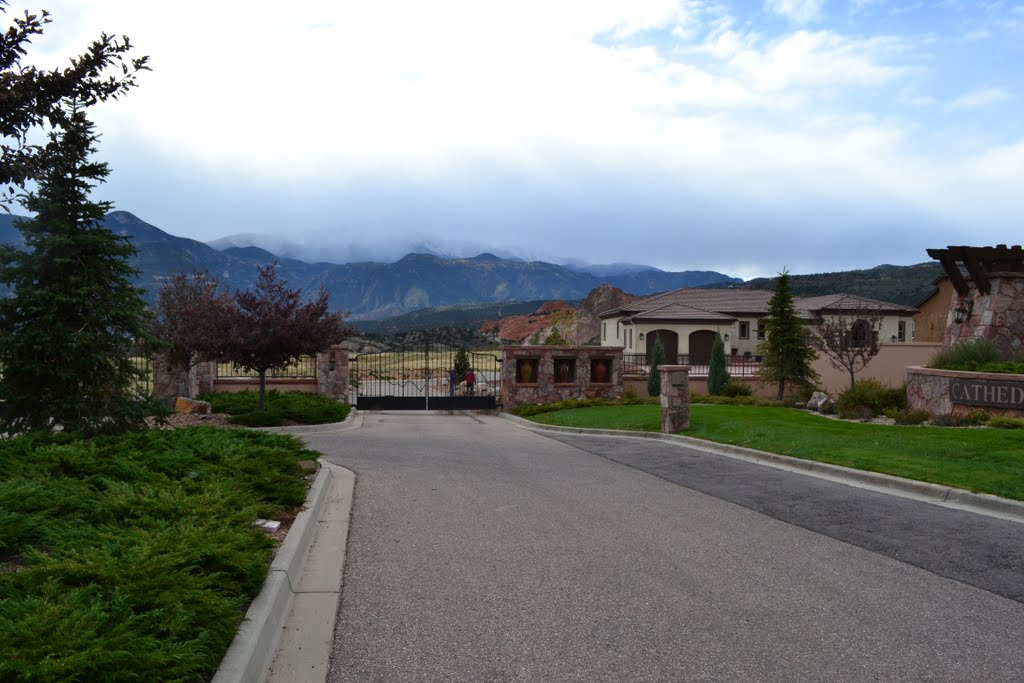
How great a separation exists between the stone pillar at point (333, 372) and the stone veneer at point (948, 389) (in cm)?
1999

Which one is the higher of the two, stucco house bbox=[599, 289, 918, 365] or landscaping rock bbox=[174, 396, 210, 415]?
stucco house bbox=[599, 289, 918, 365]

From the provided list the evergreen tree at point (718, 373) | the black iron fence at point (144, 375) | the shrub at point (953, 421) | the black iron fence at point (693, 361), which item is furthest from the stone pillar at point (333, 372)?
the shrub at point (953, 421)

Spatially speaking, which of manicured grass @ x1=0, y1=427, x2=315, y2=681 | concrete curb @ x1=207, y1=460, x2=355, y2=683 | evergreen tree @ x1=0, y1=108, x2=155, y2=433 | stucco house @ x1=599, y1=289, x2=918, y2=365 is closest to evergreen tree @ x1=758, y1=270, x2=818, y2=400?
A: stucco house @ x1=599, y1=289, x2=918, y2=365

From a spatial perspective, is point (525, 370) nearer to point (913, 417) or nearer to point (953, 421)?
point (913, 417)

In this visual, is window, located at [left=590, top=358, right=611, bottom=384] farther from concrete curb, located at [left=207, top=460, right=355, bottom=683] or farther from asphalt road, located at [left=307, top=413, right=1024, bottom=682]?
concrete curb, located at [left=207, top=460, right=355, bottom=683]

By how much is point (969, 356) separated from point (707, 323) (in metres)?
35.7

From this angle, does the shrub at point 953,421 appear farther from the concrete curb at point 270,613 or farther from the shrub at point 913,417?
the concrete curb at point 270,613

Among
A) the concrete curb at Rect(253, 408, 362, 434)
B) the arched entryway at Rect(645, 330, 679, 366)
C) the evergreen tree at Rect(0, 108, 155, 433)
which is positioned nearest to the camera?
the evergreen tree at Rect(0, 108, 155, 433)

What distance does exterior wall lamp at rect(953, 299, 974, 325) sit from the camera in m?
25.5

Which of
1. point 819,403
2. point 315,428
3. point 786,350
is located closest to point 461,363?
point 786,350

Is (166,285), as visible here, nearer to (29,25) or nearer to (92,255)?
(92,255)

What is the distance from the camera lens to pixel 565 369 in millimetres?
33344

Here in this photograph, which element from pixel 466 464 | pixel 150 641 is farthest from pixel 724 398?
pixel 150 641

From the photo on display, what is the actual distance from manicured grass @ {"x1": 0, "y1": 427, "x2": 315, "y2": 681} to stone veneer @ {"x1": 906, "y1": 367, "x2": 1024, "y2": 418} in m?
→ 15.0
